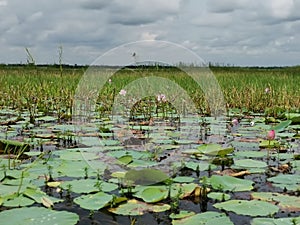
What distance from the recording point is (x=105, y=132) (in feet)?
13.8

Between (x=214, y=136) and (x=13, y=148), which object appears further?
(x=214, y=136)

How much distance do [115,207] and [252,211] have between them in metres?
0.60

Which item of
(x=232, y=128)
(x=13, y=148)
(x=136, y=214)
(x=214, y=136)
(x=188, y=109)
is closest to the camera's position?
(x=136, y=214)

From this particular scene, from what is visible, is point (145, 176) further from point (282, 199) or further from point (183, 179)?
point (282, 199)

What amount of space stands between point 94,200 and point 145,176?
368 mm

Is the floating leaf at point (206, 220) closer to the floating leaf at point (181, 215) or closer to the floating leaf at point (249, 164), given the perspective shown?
the floating leaf at point (181, 215)

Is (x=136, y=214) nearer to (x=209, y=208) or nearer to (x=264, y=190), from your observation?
(x=209, y=208)

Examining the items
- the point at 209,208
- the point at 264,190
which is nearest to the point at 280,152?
the point at 264,190

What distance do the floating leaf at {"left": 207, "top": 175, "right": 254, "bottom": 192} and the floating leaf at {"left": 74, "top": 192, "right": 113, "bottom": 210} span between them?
0.58 metres

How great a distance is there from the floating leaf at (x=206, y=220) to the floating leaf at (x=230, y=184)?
0.43m

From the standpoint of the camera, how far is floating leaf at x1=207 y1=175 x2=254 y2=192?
233 cm

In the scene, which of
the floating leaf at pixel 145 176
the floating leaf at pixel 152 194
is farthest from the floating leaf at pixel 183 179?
the floating leaf at pixel 152 194

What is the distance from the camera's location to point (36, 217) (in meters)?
1.80

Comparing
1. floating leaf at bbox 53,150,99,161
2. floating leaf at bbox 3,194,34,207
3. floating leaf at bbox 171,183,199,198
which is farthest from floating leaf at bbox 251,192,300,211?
floating leaf at bbox 53,150,99,161
